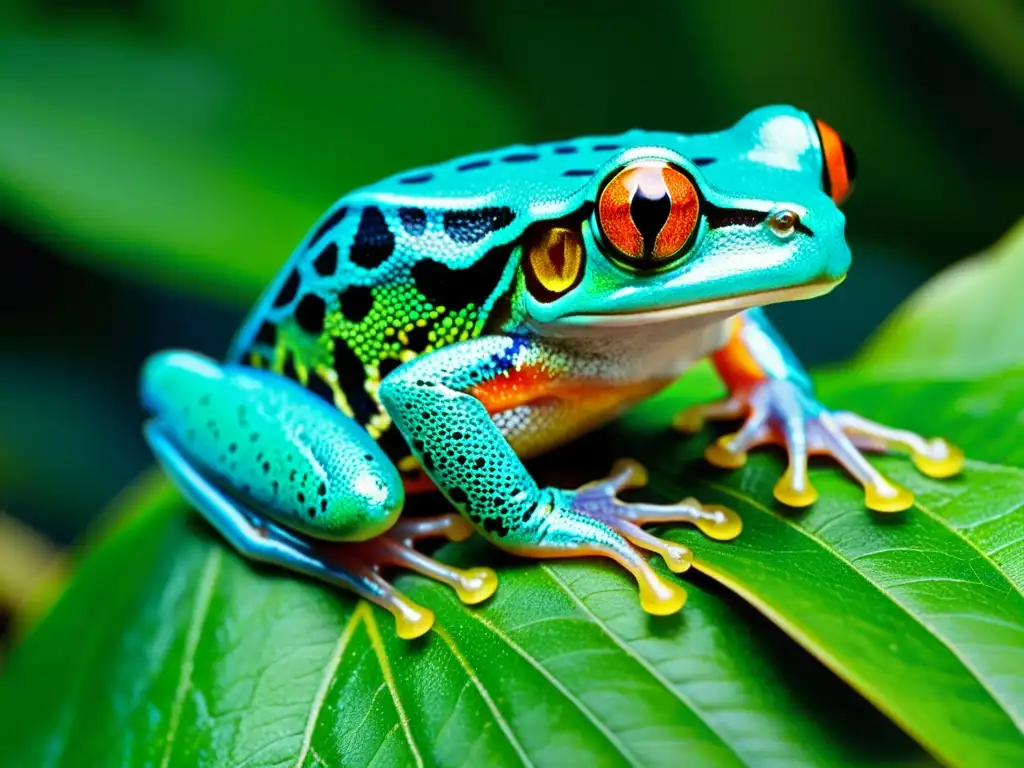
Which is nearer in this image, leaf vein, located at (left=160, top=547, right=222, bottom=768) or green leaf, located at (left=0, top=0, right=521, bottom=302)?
leaf vein, located at (left=160, top=547, right=222, bottom=768)

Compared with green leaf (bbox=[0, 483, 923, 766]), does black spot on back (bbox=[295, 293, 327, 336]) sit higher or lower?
higher

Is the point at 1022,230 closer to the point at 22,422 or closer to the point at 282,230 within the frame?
the point at 282,230

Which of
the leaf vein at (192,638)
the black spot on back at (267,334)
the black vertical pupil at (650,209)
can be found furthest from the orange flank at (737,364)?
the leaf vein at (192,638)

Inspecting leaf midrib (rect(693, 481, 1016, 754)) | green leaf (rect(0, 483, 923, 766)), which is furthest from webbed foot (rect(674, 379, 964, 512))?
green leaf (rect(0, 483, 923, 766))

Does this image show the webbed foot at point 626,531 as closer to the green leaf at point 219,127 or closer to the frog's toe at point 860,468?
the frog's toe at point 860,468

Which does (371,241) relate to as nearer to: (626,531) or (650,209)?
(650,209)

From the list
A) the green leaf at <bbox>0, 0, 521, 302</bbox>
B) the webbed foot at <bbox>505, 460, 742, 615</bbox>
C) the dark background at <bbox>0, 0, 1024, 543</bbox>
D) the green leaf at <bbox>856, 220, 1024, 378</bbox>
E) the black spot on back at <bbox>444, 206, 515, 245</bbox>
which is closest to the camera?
the webbed foot at <bbox>505, 460, 742, 615</bbox>

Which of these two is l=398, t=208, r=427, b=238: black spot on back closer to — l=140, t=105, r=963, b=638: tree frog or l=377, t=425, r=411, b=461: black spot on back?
l=140, t=105, r=963, b=638: tree frog

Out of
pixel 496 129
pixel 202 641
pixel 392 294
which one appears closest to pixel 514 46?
pixel 496 129
